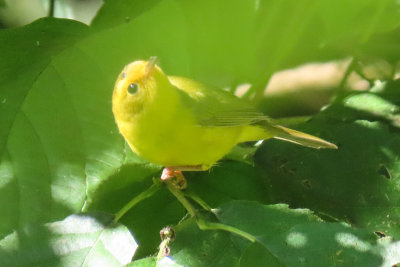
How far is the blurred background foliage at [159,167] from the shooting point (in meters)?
1.15

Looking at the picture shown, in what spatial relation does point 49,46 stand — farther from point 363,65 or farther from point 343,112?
point 363,65

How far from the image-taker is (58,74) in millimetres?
1406

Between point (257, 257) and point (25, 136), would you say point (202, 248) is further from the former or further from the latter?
point (25, 136)

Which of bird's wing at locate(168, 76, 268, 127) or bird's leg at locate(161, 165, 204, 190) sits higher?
bird's wing at locate(168, 76, 268, 127)

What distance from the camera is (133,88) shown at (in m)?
1.23

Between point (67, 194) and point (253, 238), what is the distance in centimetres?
48

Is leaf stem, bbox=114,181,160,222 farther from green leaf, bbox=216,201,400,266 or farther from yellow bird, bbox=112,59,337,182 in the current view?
green leaf, bbox=216,201,400,266

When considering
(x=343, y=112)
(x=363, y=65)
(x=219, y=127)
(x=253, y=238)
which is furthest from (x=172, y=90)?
(x=363, y=65)

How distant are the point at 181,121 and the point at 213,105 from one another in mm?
118

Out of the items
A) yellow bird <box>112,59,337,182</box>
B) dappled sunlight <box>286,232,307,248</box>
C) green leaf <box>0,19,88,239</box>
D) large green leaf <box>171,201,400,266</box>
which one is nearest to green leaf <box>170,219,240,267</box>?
large green leaf <box>171,201,400,266</box>

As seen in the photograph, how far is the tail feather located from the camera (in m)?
1.42

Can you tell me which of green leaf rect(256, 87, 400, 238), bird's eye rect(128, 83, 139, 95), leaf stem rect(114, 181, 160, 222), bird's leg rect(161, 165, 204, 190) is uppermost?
bird's eye rect(128, 83, 139, 95)

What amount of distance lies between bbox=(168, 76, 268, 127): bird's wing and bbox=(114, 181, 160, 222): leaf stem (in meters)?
0.17

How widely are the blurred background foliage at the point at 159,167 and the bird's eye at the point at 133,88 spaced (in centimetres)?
23
